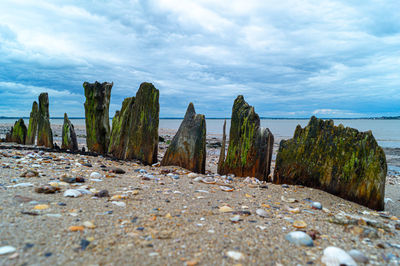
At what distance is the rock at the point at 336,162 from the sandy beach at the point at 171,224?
27cm

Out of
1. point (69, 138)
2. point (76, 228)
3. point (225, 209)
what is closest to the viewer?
point (76, 228)

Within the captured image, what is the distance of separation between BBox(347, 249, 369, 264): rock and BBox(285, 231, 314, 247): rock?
0.98ft

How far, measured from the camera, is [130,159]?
6105mm

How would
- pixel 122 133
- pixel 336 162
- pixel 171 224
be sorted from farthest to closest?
pixel 122 133, pixel 336 162, pixel 171 224

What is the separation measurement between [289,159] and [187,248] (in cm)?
338

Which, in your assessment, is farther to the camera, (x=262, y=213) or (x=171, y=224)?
(x=262, y=213)

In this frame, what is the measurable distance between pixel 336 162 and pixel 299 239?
2.61 metres

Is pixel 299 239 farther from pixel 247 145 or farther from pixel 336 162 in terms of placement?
pixel 247 145

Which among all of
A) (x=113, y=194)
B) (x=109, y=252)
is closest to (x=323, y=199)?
(x=113, y=194)

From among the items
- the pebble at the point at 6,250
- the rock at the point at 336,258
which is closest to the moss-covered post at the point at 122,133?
the pebble at the point at 6,250

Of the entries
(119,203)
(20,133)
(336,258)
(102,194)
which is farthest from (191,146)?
(20,133)

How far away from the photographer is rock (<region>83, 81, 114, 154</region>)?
23.1 feet

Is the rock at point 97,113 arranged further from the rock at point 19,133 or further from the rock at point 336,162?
the rock at point 336,162

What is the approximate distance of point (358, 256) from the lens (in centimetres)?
207
